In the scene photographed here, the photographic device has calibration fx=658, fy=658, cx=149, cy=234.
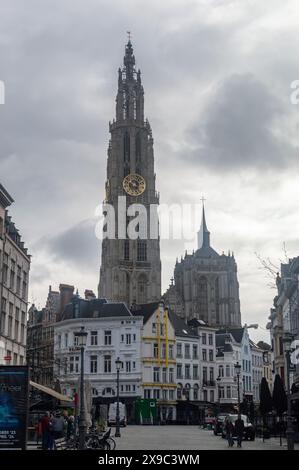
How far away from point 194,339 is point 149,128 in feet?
221

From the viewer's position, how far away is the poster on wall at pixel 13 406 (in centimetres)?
2016

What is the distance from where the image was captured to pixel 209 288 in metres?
150

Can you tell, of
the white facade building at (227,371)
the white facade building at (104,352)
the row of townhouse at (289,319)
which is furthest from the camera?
the white facade building at (227,371)

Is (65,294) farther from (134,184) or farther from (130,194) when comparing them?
(134,184)

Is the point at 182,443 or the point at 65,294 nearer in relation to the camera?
the point at 182,443

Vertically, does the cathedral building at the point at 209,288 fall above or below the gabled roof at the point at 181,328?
above

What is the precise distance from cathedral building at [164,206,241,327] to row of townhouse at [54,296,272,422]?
56.4 metres

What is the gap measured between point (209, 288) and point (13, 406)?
131628mm

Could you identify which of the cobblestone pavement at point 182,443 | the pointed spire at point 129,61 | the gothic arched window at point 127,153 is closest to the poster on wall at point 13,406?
the cobblestone pavement at point 182,443

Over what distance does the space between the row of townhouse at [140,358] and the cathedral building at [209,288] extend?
185 ft

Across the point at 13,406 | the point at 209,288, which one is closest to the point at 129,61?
the point at 209,288

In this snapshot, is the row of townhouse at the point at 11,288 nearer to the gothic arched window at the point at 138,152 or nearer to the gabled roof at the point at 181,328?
the gabled roof at the point at 181,328

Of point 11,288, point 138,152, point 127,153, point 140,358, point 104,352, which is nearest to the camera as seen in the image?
point 11,288

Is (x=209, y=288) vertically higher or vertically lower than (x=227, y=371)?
higher
